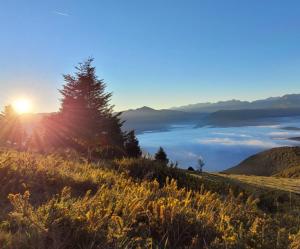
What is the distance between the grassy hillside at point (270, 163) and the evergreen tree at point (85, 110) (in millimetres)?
68803

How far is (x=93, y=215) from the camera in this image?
3402 mm

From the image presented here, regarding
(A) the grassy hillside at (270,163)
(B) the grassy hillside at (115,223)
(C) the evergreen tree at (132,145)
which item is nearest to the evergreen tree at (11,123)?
(C) the evergreen tree at (132,145)

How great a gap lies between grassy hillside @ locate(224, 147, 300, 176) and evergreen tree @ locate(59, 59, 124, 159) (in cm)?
6880

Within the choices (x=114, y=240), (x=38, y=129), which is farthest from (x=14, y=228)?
(x=38, y=129)

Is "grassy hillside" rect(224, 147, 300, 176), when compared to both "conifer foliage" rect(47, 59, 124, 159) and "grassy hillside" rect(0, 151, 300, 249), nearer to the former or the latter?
"conifer foliage" rect(47, 59, 124, 159)

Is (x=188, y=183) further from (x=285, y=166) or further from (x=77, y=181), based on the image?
(x=285, y=166)

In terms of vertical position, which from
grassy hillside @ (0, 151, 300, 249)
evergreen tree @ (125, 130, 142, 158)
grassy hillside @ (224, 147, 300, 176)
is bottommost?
grassy hillside @ (224, 147, 300, 176)

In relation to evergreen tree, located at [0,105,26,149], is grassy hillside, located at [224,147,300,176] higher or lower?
lower

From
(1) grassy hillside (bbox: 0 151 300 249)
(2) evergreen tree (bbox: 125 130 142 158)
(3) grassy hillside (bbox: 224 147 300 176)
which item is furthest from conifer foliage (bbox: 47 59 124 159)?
(3) grassy hillside (bbox: 224 147 300 176)

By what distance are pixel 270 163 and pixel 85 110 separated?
3218 inches

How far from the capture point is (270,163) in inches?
3947

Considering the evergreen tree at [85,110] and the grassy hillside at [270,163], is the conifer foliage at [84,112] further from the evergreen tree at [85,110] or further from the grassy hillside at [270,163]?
the grassy hillside at [270,163]

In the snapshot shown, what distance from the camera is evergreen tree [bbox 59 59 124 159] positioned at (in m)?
30.0

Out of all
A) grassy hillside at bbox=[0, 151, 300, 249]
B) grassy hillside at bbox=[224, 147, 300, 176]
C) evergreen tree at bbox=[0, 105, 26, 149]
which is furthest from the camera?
grassy hillside at bbox=[224, 147, 300, 176]
